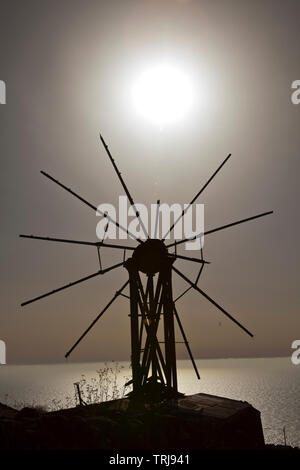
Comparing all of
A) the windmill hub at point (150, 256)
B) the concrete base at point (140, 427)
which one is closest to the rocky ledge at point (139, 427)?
the concrete base at point (140, 427)

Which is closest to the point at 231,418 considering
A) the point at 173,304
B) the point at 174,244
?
the point at 173,304

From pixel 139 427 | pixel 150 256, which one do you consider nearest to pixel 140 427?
pixel 139 427

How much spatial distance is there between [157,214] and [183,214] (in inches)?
49.1

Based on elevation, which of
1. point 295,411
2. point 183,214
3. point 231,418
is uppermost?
point 183,214

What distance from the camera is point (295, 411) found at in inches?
5241

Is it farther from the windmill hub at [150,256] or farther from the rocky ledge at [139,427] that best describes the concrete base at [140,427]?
the windmill hub at [150,256]

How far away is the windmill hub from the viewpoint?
50.8 feet

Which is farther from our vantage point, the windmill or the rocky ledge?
the windmill

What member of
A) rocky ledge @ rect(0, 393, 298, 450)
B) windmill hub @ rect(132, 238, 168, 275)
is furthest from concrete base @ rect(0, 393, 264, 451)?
windmill hub @ rect(132, 238, 168, 275)

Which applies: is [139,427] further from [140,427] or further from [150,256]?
[150,256]

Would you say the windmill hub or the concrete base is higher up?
the windmill hub

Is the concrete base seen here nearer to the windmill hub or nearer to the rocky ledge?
the rocky ledge
